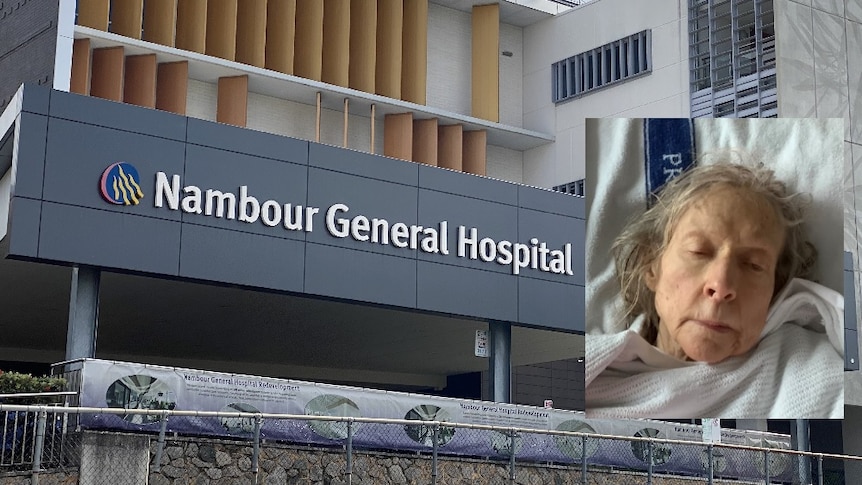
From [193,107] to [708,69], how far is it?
1406cm

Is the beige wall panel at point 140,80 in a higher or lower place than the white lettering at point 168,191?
higher

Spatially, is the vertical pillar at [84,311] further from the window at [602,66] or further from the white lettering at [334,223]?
the window at [602,66]

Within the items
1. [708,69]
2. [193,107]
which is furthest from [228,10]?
[708,69]

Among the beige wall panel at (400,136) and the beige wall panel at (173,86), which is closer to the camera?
the beige wall panel at (173,86)

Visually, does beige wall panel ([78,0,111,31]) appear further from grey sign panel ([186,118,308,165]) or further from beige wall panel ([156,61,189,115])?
grey sign panel ([186,118,308,165])

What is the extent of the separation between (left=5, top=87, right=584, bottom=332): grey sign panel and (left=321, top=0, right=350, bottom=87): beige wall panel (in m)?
6.58

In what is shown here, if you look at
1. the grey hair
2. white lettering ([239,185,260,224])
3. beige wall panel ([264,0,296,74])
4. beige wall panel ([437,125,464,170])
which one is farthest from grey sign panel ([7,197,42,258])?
the grey hair

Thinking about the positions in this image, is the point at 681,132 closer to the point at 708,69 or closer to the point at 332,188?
the point at 332,188

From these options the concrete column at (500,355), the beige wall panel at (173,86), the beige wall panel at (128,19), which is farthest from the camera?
the beige wall panel at (173,86)

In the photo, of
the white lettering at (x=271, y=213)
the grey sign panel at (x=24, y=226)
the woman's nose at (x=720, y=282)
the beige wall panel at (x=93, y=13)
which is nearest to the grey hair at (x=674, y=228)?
the woman's nose at (x=720, y=282)

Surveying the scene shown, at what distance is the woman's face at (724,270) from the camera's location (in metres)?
Result: 7.42

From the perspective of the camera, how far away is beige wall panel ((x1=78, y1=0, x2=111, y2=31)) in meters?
29.9

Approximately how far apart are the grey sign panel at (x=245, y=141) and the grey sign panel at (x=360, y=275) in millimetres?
1895

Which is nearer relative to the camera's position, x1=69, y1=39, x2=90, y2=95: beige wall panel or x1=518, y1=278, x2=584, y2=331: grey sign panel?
x1=518, y1=278, x2=584, y2=331: grey sign panel
